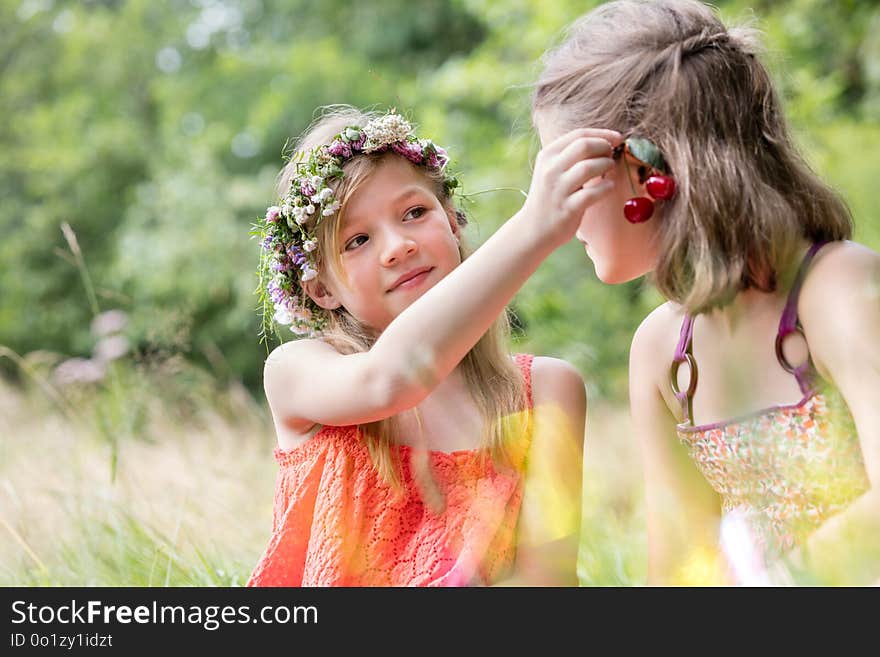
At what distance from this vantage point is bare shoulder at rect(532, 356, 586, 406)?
220 cm

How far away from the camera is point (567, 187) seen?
163cm

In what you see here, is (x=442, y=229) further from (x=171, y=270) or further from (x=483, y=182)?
(x=171, y=270)

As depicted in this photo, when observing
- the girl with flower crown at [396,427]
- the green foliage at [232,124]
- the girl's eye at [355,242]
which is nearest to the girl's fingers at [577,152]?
the girl with flower crown at [396,427]

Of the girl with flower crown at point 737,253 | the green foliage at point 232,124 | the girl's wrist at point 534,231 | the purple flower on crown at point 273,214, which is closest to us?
the girl's wrist at point 534,231

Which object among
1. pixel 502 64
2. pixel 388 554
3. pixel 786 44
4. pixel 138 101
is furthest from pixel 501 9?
pixel 388 554

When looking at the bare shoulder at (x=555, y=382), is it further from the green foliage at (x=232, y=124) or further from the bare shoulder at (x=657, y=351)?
the green foliage at (x=232, y=124)

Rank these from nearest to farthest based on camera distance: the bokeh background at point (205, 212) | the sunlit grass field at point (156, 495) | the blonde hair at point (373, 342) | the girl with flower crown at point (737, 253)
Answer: the girl with flower crown at point (737, 253) → the blonde hair at point (373, 342) → the sunlit grass field at point (156, 495) → the bokeh background at point (205, 212)

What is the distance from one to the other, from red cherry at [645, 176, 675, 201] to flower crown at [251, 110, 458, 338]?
0.68m

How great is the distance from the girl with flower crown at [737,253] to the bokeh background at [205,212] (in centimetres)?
61

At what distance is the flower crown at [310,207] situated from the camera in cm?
221

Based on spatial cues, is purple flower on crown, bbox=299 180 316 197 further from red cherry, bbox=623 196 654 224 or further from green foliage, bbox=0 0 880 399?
green foliage, bbox=0 0 880 399

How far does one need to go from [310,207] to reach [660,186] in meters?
0.82
